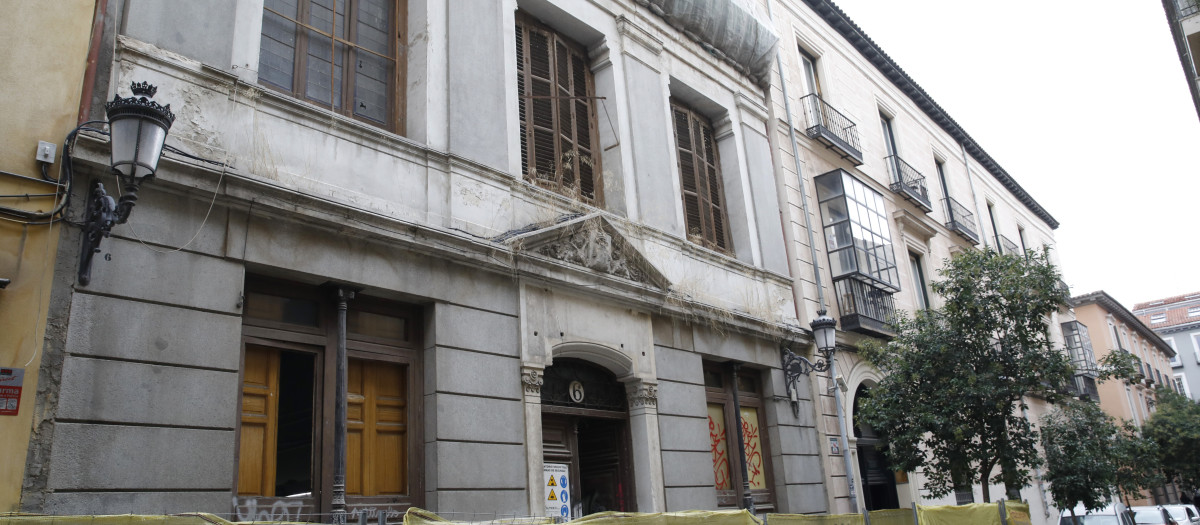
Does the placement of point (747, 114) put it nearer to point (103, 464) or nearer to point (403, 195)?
point (403, 195)

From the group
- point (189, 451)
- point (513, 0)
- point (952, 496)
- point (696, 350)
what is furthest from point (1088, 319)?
point (189, 451)

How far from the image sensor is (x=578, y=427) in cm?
1080

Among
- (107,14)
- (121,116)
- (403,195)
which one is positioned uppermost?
(107,14)

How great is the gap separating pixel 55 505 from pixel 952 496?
16.6 m

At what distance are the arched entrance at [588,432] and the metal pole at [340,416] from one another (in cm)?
269

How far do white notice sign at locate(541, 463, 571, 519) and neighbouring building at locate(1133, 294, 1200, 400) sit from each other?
221 feet

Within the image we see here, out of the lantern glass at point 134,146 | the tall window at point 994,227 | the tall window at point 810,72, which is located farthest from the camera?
the tall window at point 994,227

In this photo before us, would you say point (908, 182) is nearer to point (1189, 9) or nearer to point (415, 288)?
point (1189, 9)

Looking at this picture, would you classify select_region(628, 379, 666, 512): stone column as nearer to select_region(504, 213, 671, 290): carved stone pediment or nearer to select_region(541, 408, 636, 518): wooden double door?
select_region(541, 408, 636, 518): wooden double door

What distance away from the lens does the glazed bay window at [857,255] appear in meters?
15.3

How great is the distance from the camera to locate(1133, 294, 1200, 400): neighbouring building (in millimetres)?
63844

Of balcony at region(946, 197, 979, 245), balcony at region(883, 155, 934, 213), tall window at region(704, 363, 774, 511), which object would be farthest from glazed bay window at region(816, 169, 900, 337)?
balcony at region(946, 197, 979, 245)

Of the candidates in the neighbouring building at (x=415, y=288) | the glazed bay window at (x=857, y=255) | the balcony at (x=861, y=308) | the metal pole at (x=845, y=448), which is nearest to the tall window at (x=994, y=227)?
the glazed bay window at (x=857, y=255)

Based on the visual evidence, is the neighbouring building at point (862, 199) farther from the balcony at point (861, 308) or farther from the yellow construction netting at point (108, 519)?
the yellow construction netting at point (108, 519)
